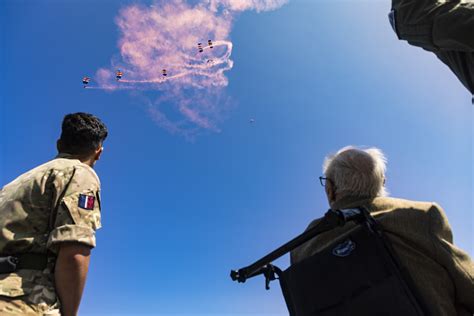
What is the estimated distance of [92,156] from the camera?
13.4 ft

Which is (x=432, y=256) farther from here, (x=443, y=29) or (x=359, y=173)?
(x=443, y=29)

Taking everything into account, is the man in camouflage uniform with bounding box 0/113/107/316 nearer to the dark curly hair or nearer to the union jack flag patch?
the union jack flag patch

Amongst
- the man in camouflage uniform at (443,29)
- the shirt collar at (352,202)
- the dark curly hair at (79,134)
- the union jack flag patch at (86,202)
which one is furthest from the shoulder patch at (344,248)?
the dark curly hair at (79,134)

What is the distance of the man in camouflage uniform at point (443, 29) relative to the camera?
7.88ft

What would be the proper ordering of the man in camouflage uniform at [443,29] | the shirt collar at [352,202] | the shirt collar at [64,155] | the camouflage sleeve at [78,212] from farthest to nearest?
the shirt collar at [64,155] < the camouflage sleeve at [78,212] < the shirt collar at [352,202] < the man in camouflage uniform at [443,29]

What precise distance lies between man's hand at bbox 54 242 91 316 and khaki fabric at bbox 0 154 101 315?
70mm

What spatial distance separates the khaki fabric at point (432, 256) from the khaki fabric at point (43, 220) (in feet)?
8.86

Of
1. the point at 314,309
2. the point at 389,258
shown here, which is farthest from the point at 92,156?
the point at 389,258

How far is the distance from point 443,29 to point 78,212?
11.6 ft

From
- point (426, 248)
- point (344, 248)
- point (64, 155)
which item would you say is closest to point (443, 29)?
point (426, 248)

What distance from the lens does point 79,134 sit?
3975mm

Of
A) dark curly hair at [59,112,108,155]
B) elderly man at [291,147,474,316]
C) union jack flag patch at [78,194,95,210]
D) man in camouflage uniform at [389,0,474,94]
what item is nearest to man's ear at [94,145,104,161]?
dark curly hair at [59,112,108,155]

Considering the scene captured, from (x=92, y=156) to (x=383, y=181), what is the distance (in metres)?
3.30

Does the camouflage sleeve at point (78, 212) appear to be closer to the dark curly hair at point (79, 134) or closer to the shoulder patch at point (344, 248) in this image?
the dark curly hair at point (79, 134)
